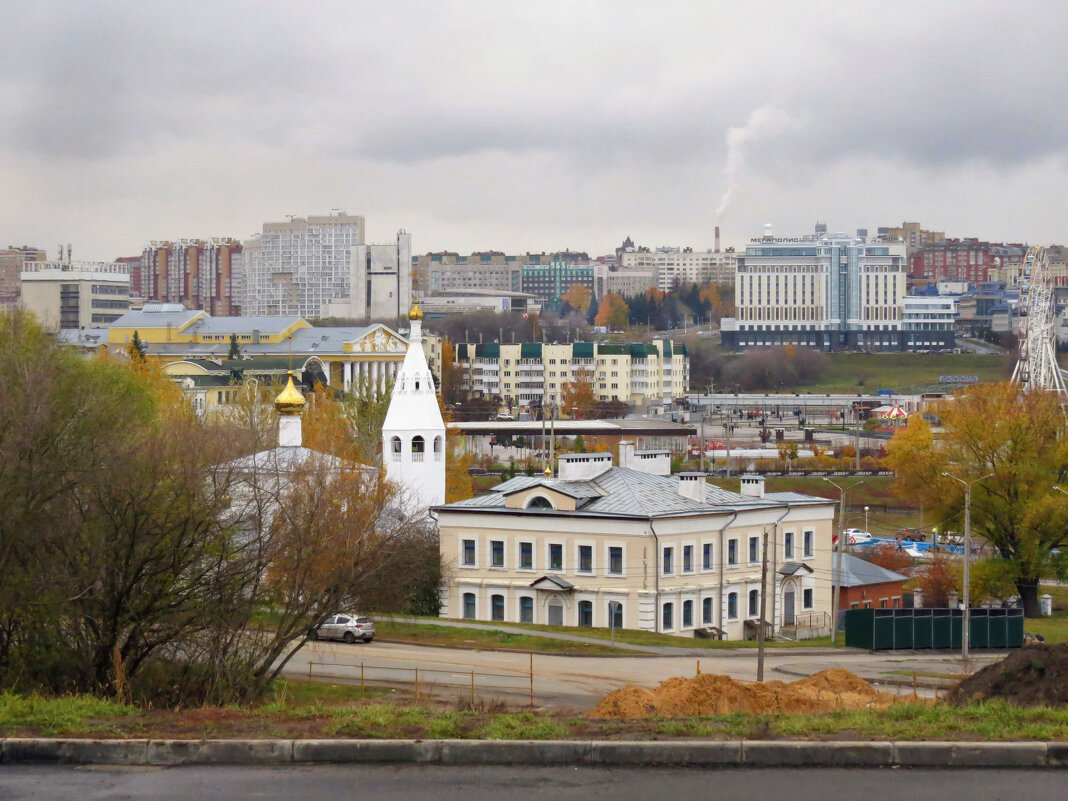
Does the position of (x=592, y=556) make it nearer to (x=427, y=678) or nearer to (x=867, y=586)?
(x=867, y=586)

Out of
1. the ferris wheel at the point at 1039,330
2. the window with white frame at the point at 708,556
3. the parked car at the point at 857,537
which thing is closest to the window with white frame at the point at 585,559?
the window with white frame at the point at 708,556

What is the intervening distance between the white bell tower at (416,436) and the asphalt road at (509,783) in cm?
3527

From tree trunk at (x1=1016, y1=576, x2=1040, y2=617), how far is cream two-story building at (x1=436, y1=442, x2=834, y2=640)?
8.01 metres

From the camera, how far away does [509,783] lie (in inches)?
464

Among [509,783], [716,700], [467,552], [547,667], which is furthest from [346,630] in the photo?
[509,783]

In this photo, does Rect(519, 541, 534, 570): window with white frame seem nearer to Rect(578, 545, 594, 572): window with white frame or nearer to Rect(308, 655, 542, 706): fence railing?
Rect(578, 545, 594, 572): window with white frame

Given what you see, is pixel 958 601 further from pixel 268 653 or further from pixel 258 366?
pixel 258 366

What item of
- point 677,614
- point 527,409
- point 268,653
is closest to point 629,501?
point 677,614

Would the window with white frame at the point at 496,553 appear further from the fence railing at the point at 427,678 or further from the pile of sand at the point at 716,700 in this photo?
the pile of sand at the point at 716,700

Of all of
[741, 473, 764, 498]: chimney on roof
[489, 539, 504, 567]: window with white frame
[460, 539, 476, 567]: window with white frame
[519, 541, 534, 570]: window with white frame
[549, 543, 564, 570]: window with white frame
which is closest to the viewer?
[549, 543, 564, 570]: window with white frame

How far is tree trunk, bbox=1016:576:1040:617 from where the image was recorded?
4612 centimetres

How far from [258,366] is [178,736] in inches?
4242

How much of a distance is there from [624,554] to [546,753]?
25.3m

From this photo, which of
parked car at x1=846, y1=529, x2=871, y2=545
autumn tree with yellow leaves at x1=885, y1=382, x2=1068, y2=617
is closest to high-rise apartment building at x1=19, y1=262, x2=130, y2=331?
parked car at x1=846, y1=529, x2=871, y2=545
